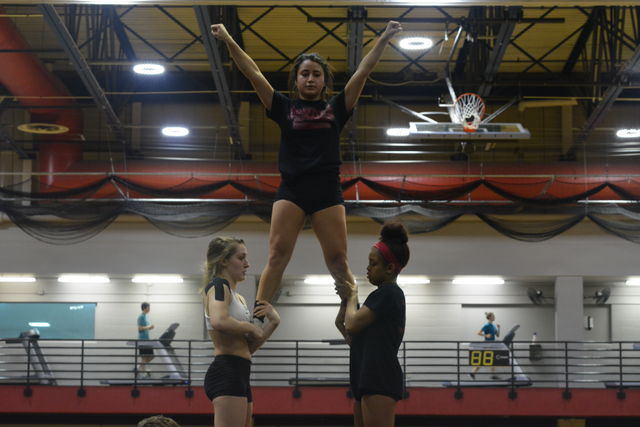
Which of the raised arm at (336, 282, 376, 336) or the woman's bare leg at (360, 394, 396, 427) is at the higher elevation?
the raised arm at (336, 282, 376, 336)

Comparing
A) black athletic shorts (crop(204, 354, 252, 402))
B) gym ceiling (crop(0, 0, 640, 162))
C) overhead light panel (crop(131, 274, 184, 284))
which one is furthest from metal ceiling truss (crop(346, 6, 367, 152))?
black athletic shorts (crop(204, 354, 252, 402))

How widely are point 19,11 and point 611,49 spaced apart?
10806 millimetres

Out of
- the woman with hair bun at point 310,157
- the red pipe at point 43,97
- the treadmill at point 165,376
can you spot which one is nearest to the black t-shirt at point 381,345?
the woman with hair bun at point 310,157

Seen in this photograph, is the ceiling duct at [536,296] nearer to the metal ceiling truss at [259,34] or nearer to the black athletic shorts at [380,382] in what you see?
the metal ceiling truss at [259,34]

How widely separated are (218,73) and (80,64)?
231cm

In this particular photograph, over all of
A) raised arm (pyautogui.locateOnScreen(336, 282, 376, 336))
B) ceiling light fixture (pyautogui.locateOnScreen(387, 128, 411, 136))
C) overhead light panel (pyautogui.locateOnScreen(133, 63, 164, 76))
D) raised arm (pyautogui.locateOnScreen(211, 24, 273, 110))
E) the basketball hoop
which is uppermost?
overhead light panel (pyautogui.locateOnScreen(133, 63, 164, 76))

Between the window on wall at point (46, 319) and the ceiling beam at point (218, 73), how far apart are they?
4992 millimetres

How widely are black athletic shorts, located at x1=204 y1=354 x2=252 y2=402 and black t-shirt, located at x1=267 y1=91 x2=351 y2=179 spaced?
1.04 m

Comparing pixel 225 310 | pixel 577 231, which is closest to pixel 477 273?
pixel 577 231

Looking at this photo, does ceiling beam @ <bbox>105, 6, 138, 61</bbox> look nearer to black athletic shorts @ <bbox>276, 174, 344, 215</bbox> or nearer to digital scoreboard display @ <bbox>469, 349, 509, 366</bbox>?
digital scoreboard display @ <bbox>469, 349, 509, 366</bbox>

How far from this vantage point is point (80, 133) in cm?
1898

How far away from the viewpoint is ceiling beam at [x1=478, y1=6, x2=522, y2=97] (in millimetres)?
15273

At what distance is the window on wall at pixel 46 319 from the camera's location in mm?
19922

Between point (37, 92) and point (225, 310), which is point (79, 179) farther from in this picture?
point (225, 310)
